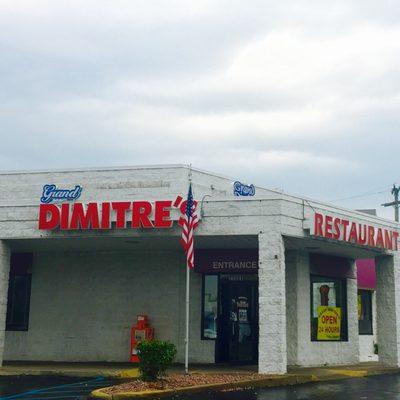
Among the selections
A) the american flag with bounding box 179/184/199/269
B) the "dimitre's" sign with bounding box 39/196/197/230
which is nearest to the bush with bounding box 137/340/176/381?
the american flag with bounding box 179/184/199/269

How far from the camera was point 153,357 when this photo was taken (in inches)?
552

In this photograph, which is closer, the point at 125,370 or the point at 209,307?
the point at 125,370

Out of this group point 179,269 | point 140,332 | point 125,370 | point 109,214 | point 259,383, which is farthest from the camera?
point 179,269

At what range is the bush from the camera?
1400 cm

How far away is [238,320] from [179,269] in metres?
2.70

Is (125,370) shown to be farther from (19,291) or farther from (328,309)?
(328,309)

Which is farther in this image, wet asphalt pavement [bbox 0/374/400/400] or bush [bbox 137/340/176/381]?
bush [bbox 137/340/176/381]

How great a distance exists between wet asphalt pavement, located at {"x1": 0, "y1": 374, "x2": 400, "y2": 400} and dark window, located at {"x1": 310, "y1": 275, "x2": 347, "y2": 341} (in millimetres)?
4653

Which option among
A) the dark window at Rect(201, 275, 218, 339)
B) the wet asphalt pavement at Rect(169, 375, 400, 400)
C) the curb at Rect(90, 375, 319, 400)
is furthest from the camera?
the dark window at Rect(201, 275, 218, 339)

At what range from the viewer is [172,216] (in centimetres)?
1814

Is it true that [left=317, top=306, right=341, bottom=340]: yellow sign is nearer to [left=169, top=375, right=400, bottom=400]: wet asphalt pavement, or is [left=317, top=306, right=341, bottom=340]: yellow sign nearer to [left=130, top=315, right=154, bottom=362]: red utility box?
[left=169, top=375, right=400, bottom=400]: wet asphalt pavement

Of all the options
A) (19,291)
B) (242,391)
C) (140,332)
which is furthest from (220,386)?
(19,291)

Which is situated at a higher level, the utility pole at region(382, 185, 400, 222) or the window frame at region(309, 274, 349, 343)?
the utility pole at region(382, 185, 400, 222)

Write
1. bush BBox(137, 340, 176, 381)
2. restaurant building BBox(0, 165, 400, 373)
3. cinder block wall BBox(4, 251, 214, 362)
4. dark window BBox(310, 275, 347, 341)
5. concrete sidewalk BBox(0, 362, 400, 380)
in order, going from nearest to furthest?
1. bush BBox(137, 340, 176, 381)
2. concrete sidewalk BBox(0, 362, 400, 380)
3. restaurant building BBox(0, 165, 400, 373)
4. cinder block wall BBox(4, 251, 214, 362)
5. dark window BBox(310, 275, 347, 341)
